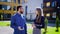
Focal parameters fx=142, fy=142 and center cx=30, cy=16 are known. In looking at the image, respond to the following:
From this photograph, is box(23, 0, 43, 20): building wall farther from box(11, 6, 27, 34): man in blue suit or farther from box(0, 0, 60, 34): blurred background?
box(11, 6, 27, 34): man in blue suit

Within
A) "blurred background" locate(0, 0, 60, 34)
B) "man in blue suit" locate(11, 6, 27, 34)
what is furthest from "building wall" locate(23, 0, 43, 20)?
"man in blue suit" locate(11, 6, 27, 34)

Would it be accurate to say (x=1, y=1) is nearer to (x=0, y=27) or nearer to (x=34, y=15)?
(x=0, y=27)

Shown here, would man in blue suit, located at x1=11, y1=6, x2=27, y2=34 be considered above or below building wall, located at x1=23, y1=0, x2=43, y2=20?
below

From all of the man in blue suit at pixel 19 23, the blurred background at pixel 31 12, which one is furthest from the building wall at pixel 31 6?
the man in blue suit at pixel 19 23

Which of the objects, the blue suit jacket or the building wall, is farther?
the building wall

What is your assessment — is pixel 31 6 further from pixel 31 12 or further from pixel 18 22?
pixel 18 22

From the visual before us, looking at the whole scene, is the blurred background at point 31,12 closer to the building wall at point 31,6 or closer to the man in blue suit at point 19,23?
the building wall at point 31,6

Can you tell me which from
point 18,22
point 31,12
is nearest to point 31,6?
point 31,12

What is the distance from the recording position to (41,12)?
2.36 m

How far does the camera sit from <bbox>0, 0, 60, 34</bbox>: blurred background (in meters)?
2.47

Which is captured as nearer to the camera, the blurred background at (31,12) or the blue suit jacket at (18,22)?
the blue suit jacket at (18,22)

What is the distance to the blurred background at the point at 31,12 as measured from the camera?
2.47 meters

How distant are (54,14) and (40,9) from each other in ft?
1.23

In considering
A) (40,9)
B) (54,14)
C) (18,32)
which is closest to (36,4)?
(40,9)
